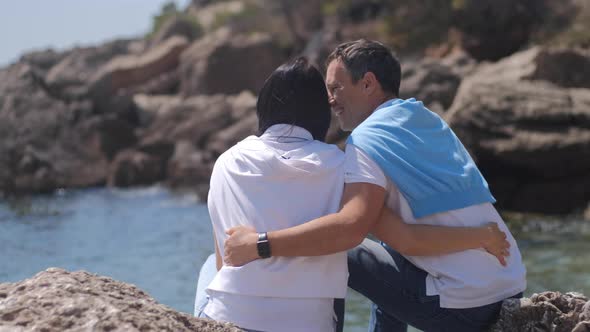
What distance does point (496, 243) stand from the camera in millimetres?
3195

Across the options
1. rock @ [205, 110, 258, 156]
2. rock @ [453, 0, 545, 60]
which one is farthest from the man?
rock @ [453, 0, 545, 60]

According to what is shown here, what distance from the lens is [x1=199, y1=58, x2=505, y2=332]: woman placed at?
3072 mm

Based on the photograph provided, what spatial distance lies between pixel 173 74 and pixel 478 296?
2597 centimetres

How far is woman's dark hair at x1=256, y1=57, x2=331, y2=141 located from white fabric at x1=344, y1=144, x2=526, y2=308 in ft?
0.71

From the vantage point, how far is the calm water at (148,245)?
8.20 m

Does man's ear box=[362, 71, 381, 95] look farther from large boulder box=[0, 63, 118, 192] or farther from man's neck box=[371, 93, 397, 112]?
large boulder box=[0, 63, 118, 192]

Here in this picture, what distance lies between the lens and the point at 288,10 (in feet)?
106

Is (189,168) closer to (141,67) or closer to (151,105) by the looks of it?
(151,105)

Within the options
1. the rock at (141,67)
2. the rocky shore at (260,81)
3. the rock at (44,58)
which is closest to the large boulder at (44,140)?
the rocky shore at (260,81)

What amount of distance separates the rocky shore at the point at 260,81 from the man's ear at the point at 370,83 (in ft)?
25.6

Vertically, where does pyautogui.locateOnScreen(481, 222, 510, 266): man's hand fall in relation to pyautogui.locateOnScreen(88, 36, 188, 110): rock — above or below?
above

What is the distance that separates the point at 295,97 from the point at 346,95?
270 mm

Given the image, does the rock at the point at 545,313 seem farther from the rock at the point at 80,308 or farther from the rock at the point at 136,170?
the rock at the point at 136,170

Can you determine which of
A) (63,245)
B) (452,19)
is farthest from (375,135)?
(452,19)
